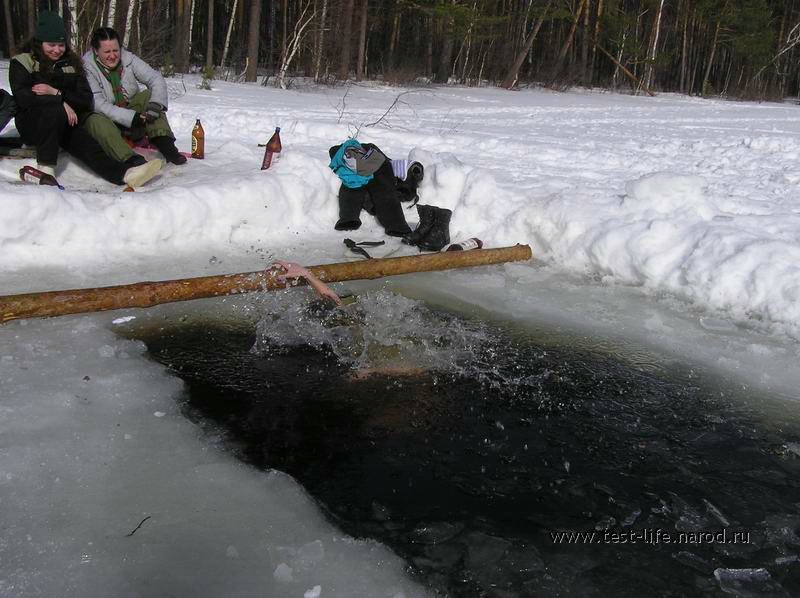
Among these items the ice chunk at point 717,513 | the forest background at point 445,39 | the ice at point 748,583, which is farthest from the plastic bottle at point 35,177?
the forest background at point 445,39

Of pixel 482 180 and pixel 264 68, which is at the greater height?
pixel 264 68

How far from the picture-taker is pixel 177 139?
7.89 meters

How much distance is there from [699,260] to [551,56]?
32.7 metres

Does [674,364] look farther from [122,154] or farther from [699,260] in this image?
[122,154]

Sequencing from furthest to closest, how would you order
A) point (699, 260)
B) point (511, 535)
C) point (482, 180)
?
1. point (482, 180)
2. point (699, 260)
3. point (511, 535)

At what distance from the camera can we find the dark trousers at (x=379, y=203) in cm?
609

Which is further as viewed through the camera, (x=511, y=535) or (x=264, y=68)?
(x=264, y=68)

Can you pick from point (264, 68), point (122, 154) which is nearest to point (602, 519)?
point (122, 154)

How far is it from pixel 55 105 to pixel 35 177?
0.66m

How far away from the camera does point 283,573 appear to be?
2096 millimetres

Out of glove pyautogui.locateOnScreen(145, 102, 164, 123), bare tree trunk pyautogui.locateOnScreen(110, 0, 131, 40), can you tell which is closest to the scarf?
glove pyautogui.locateOnScreen(145, 102, 164, 123)

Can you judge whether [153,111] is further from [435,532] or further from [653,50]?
[653,50]

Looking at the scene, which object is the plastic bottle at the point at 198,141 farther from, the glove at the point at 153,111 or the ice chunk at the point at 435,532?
the ice chunk at the point at 435,532

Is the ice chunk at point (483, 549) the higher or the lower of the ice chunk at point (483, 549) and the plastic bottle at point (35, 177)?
the lower
